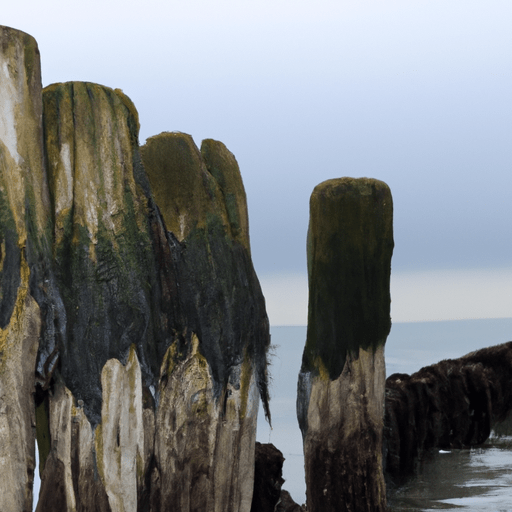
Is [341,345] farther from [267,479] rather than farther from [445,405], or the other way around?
[445,405]

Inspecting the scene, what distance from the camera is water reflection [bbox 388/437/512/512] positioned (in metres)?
5.62

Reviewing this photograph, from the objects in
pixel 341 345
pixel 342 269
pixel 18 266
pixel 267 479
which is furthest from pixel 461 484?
pixel 18 266

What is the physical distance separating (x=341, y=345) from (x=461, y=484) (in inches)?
80.1

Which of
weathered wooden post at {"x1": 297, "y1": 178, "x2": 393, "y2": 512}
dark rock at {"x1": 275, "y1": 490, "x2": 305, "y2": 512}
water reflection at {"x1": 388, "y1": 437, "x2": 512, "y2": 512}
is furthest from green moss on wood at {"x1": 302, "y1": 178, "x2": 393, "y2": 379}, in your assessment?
water reflection at {"x1": 388, "y1": 437, "x2": 512, "y2": 512}

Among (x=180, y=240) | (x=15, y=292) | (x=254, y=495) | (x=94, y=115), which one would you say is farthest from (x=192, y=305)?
(x=254, y=495)

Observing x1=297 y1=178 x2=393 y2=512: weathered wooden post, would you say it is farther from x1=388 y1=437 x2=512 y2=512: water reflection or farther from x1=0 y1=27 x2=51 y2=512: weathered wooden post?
x1=0 y1=27 x2=51 y2=512: weathered wooden post

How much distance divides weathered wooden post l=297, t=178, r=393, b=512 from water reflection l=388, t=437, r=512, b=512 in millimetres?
821

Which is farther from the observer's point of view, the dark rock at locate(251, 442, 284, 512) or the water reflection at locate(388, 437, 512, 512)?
the water reflection at locate(388, 437, 512, 512)

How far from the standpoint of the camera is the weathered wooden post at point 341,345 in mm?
4969

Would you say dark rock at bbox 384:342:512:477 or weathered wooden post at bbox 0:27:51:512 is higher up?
weathered wooden post at bbox 0:27:51:512

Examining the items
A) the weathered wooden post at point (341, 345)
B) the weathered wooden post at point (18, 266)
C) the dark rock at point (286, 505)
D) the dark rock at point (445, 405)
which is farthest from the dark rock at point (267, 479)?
the weathered wooden post at point (18, 266)

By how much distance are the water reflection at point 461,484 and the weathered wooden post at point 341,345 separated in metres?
0.82

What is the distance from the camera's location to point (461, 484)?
5.95m

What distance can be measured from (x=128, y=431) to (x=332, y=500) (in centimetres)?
171
